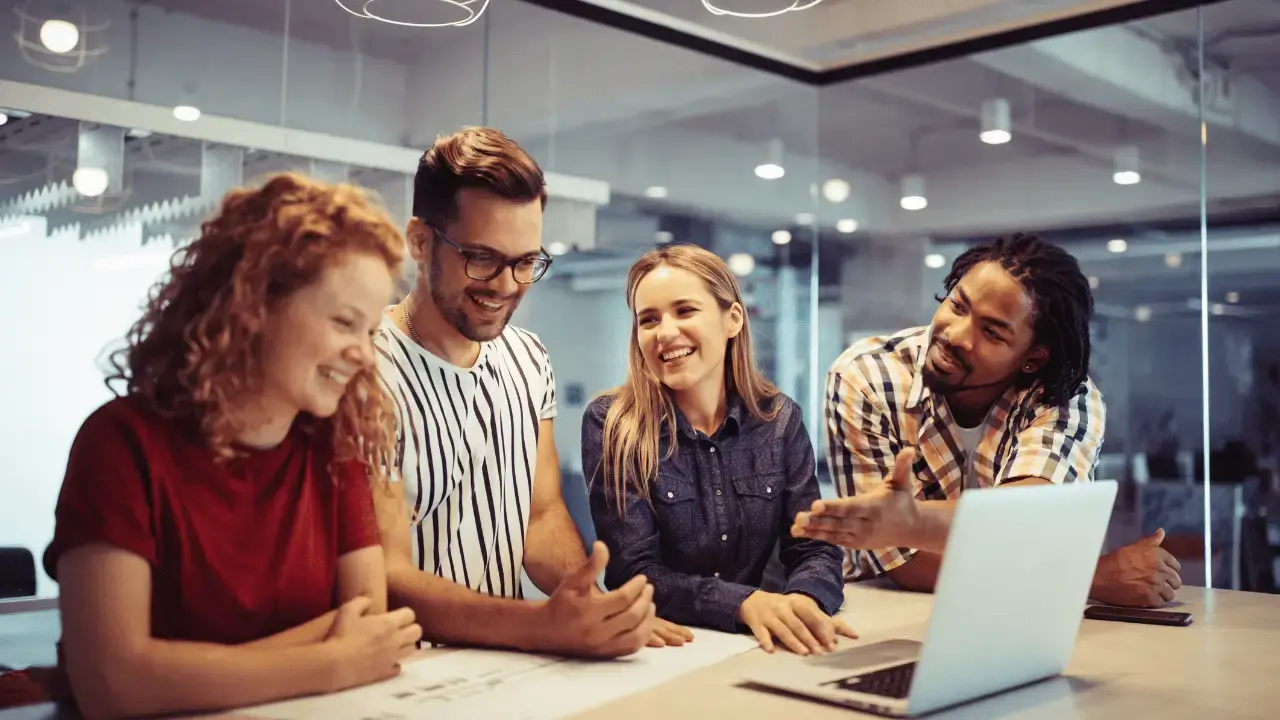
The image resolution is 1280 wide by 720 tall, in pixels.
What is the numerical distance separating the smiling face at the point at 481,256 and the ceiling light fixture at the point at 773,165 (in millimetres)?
3319

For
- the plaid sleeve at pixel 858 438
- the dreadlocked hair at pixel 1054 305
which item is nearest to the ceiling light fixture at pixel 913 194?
the dreadlocked hair at pixel 1054 305

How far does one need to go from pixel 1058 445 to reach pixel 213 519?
1682 millimetres

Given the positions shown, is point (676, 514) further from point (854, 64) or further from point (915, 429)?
point (854, 64)

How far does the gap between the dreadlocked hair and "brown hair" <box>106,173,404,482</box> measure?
1549 millimetres

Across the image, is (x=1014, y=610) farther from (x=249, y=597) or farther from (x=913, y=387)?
(x=913, y=387)

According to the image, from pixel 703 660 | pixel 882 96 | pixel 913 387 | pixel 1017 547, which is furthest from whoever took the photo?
pixel 882 96

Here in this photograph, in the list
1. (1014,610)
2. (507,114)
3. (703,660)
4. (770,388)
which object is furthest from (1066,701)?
(507,114)

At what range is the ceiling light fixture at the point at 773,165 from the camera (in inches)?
203

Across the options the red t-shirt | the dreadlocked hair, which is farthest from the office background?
the red t-shirt

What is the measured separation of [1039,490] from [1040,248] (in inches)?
52.9

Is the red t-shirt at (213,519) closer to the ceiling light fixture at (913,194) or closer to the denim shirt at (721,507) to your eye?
the denim shirt at (721,507)

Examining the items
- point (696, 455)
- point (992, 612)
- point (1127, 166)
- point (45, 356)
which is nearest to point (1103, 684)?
point (992, 612)

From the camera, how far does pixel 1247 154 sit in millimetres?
4113

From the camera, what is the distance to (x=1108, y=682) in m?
1.61
